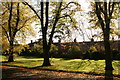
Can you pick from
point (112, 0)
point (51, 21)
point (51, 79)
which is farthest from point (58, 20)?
point (51, 79)

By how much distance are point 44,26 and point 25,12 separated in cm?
938

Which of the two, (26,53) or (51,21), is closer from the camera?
(51,21)

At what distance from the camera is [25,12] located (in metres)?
28.4

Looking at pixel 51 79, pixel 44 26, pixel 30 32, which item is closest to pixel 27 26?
pixel 30 32

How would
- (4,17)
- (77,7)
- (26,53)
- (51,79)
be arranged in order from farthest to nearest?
(26,53) < (4,17) < (77,7) < (51,79)

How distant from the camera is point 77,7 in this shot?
68.7ft

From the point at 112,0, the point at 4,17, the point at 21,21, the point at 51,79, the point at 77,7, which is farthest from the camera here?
the point at 21,21

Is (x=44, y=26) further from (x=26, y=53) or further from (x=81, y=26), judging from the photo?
(x=26, y=53)

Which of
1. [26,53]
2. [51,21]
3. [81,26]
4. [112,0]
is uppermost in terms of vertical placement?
[112,0]

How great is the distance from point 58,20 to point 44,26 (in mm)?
2503

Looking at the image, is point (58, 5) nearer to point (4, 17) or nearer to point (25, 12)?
point (25, 12)

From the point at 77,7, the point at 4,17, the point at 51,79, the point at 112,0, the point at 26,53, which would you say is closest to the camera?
the point at 51,79

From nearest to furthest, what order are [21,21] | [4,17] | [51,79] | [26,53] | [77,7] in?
1. [51,79]
2. [77,7]
3. [4,17]
4. [21,21]
5. [26,53]

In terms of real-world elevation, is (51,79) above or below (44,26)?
below
